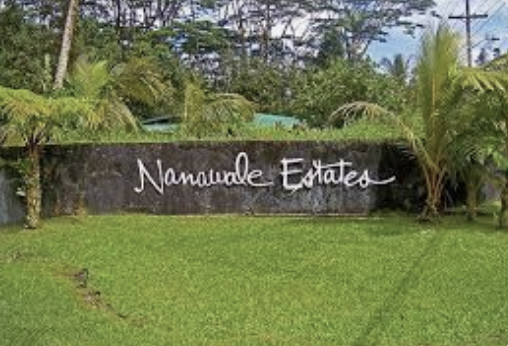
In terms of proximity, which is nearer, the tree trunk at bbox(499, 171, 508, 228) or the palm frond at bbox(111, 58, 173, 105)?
the tree trunk at bbox(499, 171, 508, 228)

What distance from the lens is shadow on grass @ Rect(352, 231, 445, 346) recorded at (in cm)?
750

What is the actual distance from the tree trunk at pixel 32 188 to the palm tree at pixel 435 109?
16.4ft

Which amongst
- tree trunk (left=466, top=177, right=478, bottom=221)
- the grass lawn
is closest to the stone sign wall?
the grass lawn

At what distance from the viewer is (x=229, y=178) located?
13.9m

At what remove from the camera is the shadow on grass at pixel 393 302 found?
750cm

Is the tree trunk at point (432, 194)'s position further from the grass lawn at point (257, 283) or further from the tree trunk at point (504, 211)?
the tree trunk at point (504, 211)

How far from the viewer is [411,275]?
9.46m

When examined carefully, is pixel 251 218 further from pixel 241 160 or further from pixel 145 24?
pixel 145 24

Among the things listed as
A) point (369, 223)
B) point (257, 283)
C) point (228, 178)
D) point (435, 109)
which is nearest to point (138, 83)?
point (228, 178)

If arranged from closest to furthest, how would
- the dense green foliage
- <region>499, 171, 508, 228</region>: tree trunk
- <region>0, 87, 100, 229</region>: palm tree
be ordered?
<region>499, 171, 508, 228</region>: tree trunk
<region>0, 87, 100, 229</region>: palm tree
the dense green foliage

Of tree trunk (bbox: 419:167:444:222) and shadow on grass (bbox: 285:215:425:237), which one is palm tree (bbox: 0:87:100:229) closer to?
shadow on grass (bbox: 285:215:425:237)

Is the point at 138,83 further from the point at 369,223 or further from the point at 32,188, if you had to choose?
the point at 369,223

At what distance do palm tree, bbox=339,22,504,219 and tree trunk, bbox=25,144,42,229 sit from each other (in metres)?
4.99

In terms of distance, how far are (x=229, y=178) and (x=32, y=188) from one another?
3.01 metres
